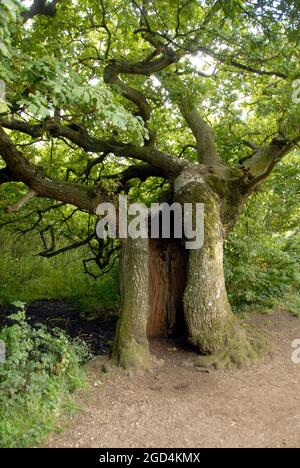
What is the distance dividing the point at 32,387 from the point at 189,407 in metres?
1.53

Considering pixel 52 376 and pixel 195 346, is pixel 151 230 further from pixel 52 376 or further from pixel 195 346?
pixel 52 376

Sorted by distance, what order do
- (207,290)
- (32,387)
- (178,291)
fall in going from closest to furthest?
1. (32,387)
2. (207,290)
3. (178,291)

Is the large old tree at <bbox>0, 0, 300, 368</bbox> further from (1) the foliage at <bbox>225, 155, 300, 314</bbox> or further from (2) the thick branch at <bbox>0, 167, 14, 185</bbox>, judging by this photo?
(1) the foliage at <bbox>225, 155, 300, 314</bbox>

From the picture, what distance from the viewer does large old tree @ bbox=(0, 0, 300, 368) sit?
482 centimetres

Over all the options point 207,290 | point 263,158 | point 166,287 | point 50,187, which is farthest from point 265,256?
point 50,187

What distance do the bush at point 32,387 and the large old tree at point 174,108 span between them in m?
0.86

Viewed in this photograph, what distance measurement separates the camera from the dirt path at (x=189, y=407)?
3412mm

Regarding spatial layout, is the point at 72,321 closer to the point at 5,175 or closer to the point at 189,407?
the point at 5,175

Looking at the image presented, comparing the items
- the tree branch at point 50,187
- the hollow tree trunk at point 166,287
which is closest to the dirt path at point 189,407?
the hollow tree trunk at point 166,287

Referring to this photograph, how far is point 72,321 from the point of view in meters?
7.60

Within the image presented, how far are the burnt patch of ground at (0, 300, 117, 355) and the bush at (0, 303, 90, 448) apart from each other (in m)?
1.66

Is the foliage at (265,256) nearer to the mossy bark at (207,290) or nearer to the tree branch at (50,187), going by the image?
the mossy bark at (207,290)

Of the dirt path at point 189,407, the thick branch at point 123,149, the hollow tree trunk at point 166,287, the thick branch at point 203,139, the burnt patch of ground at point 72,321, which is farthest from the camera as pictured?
the thick branch at point 203,139

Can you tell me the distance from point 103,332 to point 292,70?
16.1 feet
